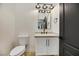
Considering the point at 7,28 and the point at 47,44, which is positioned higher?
the point at 7,28

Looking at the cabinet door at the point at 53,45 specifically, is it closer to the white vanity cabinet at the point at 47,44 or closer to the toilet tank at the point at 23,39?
the white vanity cabinet at the point at 47,44

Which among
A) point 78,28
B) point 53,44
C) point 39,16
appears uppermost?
point 39,16

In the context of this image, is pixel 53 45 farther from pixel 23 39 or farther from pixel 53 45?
pixel 23 39

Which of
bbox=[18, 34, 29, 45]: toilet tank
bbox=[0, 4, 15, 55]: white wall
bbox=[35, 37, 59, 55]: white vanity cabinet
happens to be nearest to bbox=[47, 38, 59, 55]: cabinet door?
bbox=[35, 37, 59, 55]: white vanity cabinet

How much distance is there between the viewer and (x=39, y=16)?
1605mm

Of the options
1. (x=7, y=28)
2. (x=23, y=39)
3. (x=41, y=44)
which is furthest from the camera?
(x=41, y=44)

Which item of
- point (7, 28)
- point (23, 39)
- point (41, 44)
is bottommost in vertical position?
point (41, 44)

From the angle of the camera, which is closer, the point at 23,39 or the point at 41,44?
the point at 23,39

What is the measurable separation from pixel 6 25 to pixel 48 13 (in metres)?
0.57

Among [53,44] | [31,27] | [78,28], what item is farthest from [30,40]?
[78,28]

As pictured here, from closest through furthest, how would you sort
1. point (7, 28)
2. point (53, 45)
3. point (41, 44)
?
point (7, 28)
point (53, 45)
point (41, 44)

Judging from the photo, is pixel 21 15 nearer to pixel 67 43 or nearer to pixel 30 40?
pixel 30 40

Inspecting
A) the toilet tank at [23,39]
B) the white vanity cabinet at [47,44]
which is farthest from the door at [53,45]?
the toilet tank at [23,39]

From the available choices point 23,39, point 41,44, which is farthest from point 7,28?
point 41,44
